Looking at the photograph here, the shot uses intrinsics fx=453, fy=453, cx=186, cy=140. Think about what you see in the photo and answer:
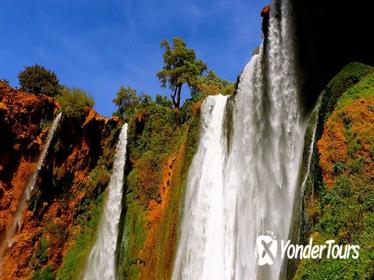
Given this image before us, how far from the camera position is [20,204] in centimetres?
2519

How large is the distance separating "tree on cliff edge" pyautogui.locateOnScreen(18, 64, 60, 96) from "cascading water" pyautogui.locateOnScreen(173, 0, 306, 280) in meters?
16.2

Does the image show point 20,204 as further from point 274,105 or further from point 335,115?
point 335,115

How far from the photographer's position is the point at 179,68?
3578 cm

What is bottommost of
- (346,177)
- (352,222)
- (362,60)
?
(352,222)

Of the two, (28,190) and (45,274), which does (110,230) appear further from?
(28,190)

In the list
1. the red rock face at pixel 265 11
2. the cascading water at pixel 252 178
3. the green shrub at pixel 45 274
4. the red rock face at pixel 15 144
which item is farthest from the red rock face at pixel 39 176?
the red rock face at pixel 265 11

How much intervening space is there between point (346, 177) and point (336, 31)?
642 centimetres

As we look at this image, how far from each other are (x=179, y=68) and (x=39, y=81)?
10612mm

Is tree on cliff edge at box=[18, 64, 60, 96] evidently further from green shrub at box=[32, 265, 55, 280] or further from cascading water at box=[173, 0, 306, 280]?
cascading water at box=[173, 0, 306, 280]

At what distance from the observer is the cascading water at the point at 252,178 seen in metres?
15.7

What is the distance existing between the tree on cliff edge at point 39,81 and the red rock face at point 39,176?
514cm

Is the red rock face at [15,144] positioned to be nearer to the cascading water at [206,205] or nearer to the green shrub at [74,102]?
the green shrub at [74,102]

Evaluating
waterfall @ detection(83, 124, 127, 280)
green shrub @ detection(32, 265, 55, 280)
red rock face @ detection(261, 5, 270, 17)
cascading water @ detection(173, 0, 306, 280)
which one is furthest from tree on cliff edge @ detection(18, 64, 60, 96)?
red rock face @ detection(261, 5, 270, 17)

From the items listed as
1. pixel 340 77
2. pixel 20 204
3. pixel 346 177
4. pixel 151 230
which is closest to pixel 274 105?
pixel 340 77
